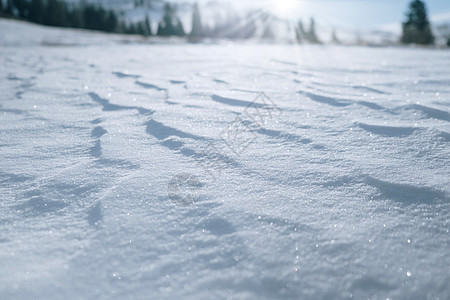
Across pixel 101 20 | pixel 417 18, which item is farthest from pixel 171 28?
pixel 417 18

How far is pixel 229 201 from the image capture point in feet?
2.85

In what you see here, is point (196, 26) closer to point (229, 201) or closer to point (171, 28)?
point (171, 28)

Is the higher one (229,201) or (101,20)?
(101,20)

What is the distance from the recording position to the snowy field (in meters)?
0.63

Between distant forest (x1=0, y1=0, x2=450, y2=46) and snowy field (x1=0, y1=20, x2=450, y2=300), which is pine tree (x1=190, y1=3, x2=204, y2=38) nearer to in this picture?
distant forest (x1=0, y1=0, x2=450, y2=46)

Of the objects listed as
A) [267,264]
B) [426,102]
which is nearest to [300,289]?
[267,264]

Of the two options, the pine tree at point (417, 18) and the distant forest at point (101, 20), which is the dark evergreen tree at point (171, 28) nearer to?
the distant forest at point (101, 20)

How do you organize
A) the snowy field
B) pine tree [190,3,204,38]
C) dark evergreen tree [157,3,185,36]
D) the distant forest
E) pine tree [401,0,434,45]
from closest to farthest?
the snowy field, pine tree [401,0,434,45], pine tree [190,3,204,38], the distant forest, dark evergreen tree [157,3,185,36]

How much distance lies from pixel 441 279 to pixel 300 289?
0.30m

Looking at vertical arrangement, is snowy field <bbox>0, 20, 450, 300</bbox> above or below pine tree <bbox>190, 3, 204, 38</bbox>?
below

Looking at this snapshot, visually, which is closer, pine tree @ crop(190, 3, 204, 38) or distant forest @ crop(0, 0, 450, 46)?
pine tree @ crop(190, 3, 204, 38)

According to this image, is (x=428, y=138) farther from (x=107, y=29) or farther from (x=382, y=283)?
(x=107, y=29)

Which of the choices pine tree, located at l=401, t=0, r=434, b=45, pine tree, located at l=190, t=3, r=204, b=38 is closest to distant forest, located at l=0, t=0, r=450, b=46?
pine tree, located at l=190, t=3, r=204, b=38

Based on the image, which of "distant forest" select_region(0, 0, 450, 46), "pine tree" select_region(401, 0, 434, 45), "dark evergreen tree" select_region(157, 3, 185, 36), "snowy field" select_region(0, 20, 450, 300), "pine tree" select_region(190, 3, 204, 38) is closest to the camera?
"snowy field" select_region(0, 20, 450, 300)
